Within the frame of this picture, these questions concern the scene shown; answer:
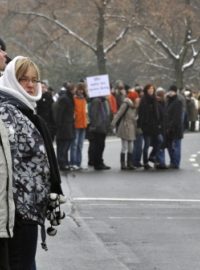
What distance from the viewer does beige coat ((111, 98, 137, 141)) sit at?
67.3 ft

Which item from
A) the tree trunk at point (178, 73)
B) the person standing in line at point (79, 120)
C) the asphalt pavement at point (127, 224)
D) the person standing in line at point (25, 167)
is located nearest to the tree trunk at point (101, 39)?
the tree trunk at point (178, 73)

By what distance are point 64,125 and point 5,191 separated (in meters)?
14.6

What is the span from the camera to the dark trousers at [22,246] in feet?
17.8

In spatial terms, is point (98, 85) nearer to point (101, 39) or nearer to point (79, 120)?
point (79, 120)

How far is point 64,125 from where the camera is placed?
19.8 m

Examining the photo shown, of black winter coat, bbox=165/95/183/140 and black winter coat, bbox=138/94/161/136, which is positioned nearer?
black winter coat, bbox=138/94/161/136

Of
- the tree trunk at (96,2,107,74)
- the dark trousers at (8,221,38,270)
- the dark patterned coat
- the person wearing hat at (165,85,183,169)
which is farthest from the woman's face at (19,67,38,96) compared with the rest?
the tree trunk at (96,2,107,74)

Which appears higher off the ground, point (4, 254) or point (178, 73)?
point (4, 254)

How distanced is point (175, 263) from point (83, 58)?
63.3 meters

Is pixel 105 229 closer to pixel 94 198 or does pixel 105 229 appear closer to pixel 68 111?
pixel 94 198

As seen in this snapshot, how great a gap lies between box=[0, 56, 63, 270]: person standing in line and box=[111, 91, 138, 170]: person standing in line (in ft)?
48.8

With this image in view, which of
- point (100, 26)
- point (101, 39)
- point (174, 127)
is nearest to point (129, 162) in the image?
point (174, 127)

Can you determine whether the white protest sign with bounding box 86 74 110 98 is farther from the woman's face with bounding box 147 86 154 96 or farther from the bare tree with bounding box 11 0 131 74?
the bare tree with bounding box 11 0 131 74

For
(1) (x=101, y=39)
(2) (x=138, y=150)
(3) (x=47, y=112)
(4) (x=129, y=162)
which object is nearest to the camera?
(4) (x=129, y=162)
